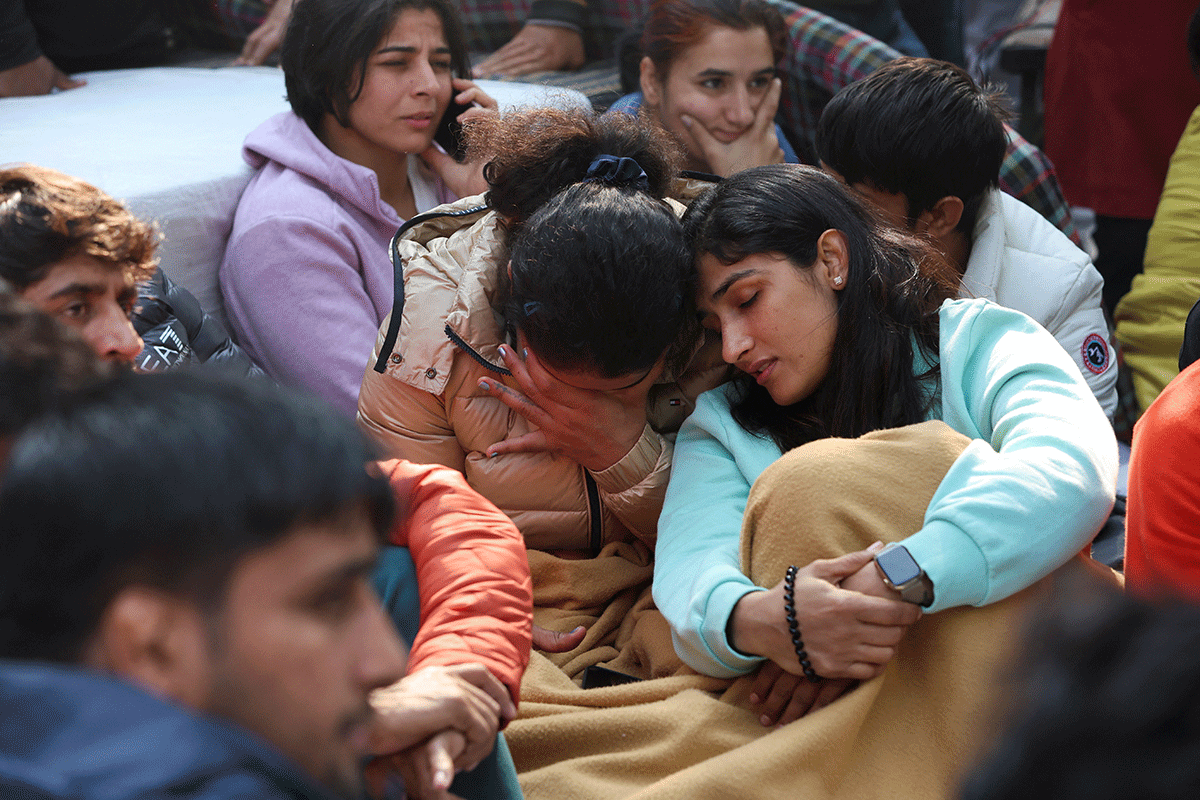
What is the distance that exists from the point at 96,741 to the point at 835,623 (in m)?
0.84

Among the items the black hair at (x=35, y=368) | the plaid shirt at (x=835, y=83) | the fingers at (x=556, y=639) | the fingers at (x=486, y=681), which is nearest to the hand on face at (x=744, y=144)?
the plaid shirt at (x=835, y=83)

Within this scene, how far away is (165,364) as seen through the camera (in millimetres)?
1794

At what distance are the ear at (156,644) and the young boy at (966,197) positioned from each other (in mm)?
1682

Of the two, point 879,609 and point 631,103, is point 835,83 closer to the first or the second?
point 631,103

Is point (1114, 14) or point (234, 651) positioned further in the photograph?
point (1114, 14)

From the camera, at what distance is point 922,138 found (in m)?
2.11

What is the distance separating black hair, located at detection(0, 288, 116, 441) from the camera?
785 mm

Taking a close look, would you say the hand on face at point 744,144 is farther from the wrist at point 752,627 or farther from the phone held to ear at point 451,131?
the wrist at point 752,627

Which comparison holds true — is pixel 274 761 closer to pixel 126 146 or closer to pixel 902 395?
pixel 902 395

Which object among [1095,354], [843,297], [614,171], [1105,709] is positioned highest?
[1105,709]

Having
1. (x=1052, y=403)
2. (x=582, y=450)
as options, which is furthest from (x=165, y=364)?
(x=1052, y=403)

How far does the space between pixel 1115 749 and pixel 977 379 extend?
43.6 inches

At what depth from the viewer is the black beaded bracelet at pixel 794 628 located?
1.25 metres

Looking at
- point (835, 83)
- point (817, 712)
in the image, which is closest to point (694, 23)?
point (835, 83)
